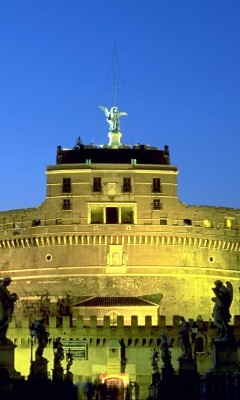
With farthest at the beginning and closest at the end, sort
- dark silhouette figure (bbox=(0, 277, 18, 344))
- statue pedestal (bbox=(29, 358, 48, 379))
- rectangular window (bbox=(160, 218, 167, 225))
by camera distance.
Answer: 1. rectangular window (bbox=(160, 218, 167, 225))
2. statue pedestal (bbox=(29, 358, 48, 379))
3. dark silhouette figure (bbox=(0, 277, 18, 344))

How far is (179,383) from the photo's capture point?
45781mm

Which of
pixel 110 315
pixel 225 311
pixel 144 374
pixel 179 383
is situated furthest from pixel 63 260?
pixel 225 311

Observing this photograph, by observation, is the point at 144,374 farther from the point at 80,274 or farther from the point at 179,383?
the point at 179,383

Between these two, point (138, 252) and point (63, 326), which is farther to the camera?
point (138, 252)

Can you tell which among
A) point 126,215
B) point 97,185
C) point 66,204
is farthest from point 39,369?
point 126,215

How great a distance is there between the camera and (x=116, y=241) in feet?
300

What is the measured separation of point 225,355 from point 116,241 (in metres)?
57.3

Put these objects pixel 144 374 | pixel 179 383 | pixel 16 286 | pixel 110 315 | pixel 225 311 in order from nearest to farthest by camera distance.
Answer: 1. pixel 225 311
2. pixel 179 383
3. pixel 144 374
4. pixel 110 315
5. pixel 16 286

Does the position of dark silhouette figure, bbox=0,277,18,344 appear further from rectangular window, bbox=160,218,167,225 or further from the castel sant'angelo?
rectangular window, bbox=160,218,167,225

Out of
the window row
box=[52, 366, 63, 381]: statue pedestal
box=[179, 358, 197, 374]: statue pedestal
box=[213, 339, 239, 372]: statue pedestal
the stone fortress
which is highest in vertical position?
the window row

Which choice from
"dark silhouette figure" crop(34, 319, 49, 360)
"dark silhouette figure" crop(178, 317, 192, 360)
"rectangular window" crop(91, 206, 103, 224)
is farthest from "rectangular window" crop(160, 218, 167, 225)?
"dark silhouette figure" crop(178, 317, 192, 360)

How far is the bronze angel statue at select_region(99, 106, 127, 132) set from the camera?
104 meters

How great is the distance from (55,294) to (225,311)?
5829 cm

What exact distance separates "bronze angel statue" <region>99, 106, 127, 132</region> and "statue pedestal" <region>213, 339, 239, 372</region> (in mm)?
70120
